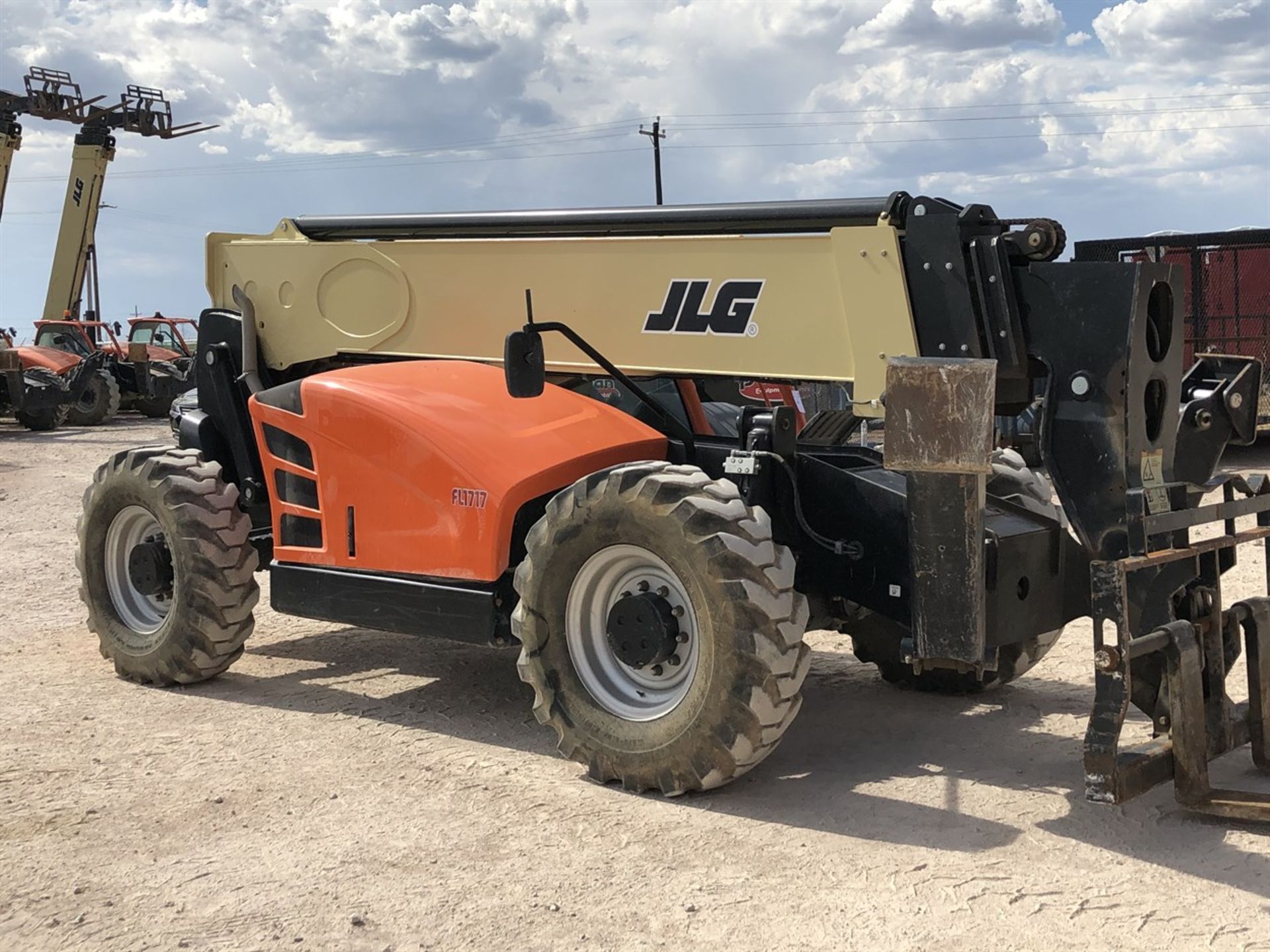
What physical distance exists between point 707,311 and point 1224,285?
14025mm

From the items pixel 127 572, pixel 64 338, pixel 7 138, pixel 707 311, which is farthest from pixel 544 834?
pixel 7 138

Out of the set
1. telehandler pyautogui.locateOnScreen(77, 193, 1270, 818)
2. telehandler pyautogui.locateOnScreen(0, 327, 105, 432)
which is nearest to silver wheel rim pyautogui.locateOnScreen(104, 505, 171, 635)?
telehandler pyautogui.locateOnScreen(77, 193, 1270, 818)

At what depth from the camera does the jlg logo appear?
6.00 meters

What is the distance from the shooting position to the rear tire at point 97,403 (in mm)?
27422

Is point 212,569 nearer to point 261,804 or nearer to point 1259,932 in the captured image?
point 261,804

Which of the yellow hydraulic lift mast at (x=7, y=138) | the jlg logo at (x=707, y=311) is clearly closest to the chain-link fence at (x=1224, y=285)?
the jlg logo at (x=707, y=311)

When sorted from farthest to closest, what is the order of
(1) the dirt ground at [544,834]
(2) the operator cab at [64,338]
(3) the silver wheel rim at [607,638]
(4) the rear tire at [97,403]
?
(2) the operator cab at [64,338], (4) the rear tire at [97,403], (3) the silver wheel rim at [607,638], (1) the dirt ground at [544,834]

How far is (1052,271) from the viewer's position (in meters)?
5.19

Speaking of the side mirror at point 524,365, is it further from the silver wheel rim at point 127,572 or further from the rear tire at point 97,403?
the rear tire at point 97,403

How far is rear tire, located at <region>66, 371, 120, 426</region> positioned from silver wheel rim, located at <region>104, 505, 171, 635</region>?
20672 mm

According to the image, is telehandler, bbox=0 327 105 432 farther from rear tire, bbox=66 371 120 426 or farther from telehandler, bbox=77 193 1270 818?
telehandler, bbox=77 193 1270 818

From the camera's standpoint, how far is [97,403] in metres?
27.6

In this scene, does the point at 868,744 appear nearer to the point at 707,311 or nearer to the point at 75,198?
the point at 707,311

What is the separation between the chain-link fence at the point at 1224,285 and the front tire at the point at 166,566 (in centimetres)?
1340
